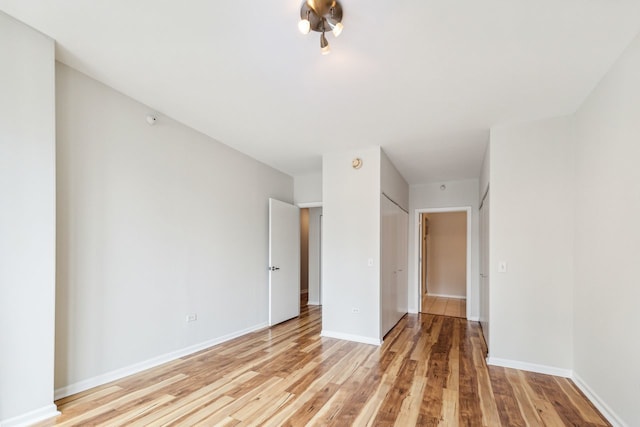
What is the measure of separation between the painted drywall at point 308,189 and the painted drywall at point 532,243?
2930 millimetres

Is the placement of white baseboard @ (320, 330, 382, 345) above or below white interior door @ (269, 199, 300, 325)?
below

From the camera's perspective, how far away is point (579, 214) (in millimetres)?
2760

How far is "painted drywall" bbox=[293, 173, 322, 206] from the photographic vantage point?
17.9ft

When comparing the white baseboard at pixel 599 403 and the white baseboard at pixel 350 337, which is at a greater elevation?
the white baseboard at pixel 599 403

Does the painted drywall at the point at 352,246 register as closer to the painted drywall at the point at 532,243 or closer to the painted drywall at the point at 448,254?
the painted drywall at the point at 532,243

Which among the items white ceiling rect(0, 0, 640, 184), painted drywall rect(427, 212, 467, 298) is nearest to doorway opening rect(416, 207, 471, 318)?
painted drywall rect(427, 212, 467, 298)

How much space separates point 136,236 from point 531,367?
13.9 ft

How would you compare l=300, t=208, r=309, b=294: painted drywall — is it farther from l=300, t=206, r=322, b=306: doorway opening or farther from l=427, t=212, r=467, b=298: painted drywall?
l=427, t=212, r=467, b=298: painted drywall

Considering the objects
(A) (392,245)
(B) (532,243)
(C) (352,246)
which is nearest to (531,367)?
(B) (532,243)

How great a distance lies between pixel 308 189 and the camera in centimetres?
553

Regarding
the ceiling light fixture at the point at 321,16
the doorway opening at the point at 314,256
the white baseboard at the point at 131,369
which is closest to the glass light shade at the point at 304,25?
the ceiling light fixture at the point at 321,16

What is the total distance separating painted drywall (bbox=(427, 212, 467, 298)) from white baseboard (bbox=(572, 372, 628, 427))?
4.92m

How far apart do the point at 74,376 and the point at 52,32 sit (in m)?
2.62

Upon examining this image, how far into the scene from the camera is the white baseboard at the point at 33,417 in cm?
188
